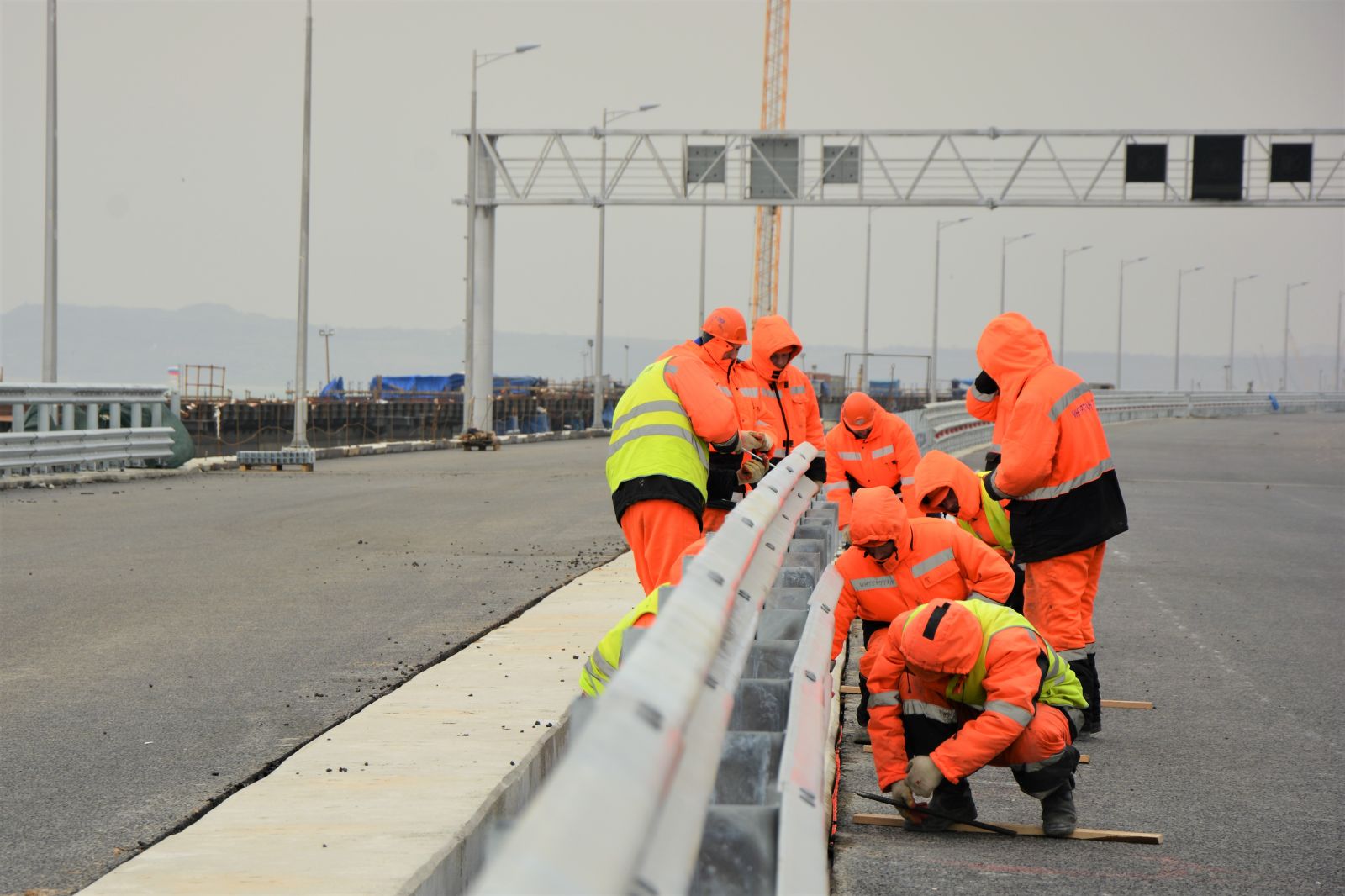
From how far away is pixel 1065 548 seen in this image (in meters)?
7.29

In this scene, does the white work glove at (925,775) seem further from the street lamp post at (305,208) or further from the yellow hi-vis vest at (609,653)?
the street lamp post at (305,208)

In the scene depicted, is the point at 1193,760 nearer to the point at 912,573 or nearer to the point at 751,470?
the point at 912,573

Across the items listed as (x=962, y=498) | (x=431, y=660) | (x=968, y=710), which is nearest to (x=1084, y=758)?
(x=968, y=710)

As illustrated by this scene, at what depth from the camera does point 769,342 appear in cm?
938

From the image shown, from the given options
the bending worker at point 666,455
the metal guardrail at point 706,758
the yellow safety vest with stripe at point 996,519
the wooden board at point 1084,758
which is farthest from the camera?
the yellow safety vest with stripe at point 996,519

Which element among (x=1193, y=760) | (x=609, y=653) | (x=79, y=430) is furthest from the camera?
(x=79, y=430)

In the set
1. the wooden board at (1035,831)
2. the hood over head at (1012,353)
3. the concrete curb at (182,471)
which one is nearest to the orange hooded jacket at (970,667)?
the wooden board at (1035,831)

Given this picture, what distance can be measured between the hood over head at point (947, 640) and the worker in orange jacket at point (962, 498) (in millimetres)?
1974

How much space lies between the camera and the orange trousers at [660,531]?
7.19 m

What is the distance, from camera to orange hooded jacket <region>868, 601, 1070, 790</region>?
5.54 metres

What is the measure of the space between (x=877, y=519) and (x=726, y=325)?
2200mm

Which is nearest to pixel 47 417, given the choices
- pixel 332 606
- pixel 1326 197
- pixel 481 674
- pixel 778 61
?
pixel 332 606

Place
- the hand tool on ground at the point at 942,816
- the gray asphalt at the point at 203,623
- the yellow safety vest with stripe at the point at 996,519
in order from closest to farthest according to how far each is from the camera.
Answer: the hand tool on ground at the point at 942,816, the gray asphalt at the point at 203,623, the yellow safety vest with stripe at the point at 996,519

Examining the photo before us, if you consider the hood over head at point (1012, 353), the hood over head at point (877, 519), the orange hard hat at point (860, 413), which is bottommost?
the hood over head at point (877, 519)
